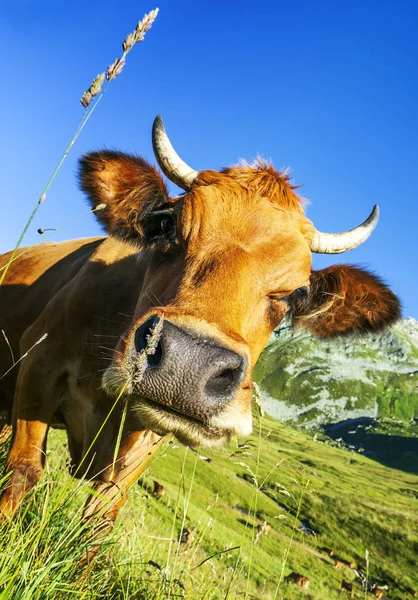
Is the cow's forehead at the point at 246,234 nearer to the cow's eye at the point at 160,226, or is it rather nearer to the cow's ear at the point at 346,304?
the cow's eye at the point at 160,226

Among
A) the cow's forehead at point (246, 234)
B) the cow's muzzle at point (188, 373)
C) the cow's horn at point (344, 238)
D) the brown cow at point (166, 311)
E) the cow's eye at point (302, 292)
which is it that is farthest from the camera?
the cow's horn at point (344, 238)

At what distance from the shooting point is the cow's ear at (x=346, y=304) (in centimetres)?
675

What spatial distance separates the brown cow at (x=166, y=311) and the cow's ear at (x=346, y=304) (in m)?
0.02

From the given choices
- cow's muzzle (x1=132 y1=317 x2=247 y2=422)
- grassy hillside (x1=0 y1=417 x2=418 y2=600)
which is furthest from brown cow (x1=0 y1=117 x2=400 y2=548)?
grassy hillside (x1=0 y1=417 x2=418 y2=600)

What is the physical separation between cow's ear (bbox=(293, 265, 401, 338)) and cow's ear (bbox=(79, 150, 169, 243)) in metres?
2.22

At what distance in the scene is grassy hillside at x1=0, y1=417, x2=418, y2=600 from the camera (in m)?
3.40

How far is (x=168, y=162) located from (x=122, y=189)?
65 centimetres

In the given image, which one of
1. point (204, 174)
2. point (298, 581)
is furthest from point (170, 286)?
point (298, 581)

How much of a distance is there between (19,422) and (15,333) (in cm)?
249

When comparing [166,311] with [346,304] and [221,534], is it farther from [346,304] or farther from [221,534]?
[221,534]

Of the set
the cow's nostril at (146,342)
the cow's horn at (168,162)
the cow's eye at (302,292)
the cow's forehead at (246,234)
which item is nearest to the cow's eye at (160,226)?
the cow's forehead at (246,234)

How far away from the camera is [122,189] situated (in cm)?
646

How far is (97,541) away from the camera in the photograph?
387 cm

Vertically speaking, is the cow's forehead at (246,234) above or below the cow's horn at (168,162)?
below
